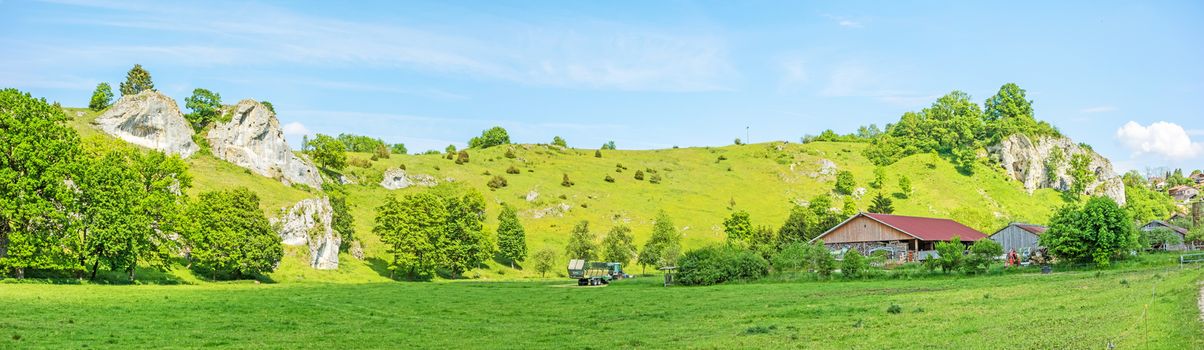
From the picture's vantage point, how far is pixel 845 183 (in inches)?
6471

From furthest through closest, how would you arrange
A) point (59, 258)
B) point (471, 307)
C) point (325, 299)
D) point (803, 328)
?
point (59, 258) → point (325, 299) → point (471, 307) → point (803, 328)

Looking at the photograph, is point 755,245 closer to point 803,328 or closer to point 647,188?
point 647,188

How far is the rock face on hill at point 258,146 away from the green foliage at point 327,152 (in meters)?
9.72

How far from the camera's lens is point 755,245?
107 metres

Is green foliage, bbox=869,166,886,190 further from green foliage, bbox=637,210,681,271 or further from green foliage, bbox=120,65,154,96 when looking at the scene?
green foliage, bbox=120,65,154,96

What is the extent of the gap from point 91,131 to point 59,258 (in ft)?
165

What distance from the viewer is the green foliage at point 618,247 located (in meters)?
111

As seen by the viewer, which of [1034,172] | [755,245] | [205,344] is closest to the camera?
[205,344]

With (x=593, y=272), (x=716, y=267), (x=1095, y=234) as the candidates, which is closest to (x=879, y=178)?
(x=593, y=272)

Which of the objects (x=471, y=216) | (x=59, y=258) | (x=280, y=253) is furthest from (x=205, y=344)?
(x=471, y=216)

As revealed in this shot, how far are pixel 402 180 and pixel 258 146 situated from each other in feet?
92.3

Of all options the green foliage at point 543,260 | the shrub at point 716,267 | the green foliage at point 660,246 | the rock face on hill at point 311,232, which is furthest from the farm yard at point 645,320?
the green foliage at point 660,246

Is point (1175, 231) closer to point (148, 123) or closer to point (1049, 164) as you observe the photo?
point (1049, 164)

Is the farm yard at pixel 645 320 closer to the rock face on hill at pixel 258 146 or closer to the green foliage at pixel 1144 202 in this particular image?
the rock face on hill at pixel 258 146
